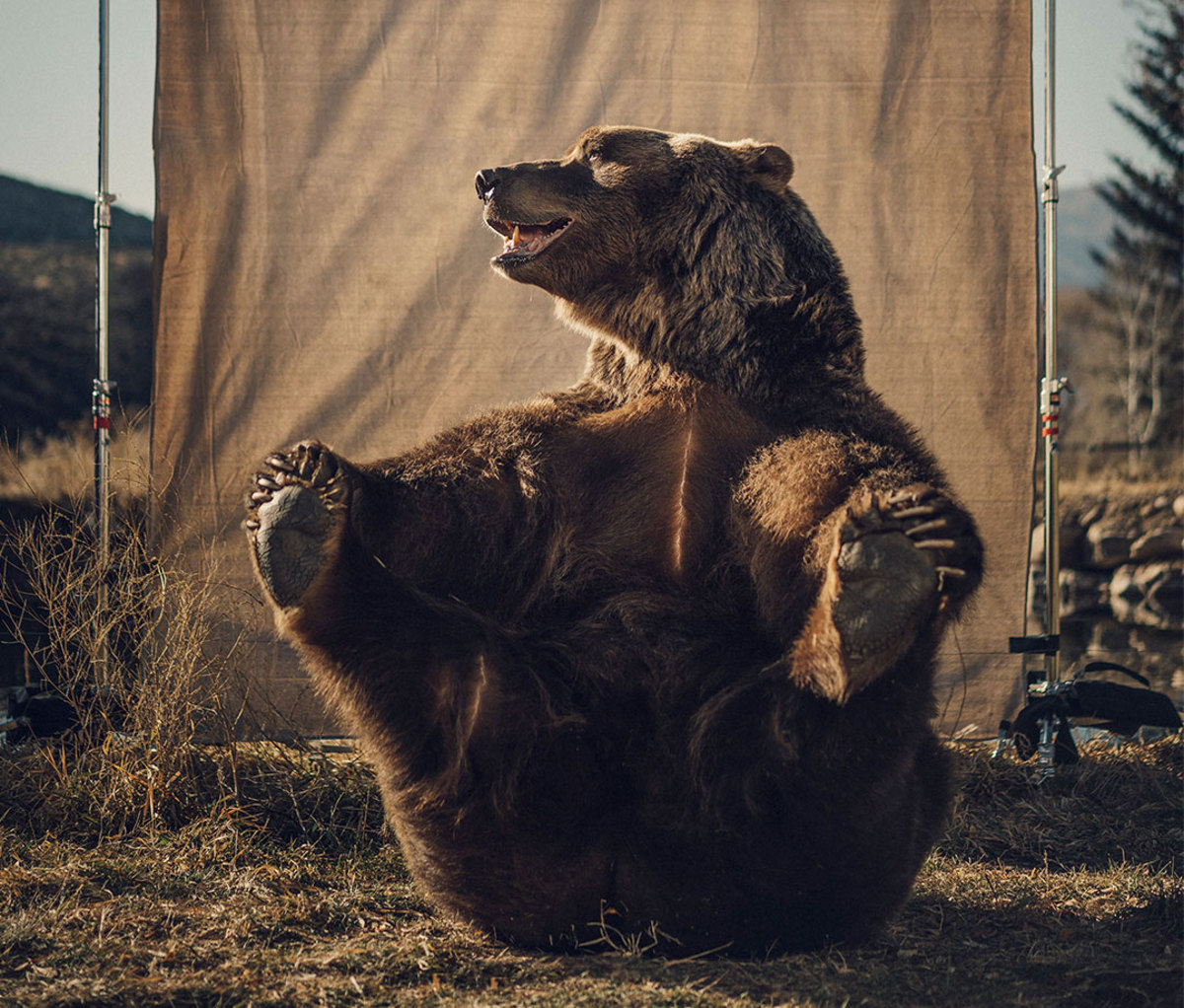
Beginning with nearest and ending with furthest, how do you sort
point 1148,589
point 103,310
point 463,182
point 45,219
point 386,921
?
point 386,921
point 103,310
point 463,182
point 1148,589
point 45,219

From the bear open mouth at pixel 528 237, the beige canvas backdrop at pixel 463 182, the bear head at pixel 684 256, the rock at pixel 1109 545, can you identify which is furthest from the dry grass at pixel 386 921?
the rock at pixel 1109 545

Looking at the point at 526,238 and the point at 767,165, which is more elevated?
the point at 767,165

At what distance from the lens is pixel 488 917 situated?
2377 millimetres

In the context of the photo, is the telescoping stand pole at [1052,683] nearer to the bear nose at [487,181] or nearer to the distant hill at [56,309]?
the bear nose at [487,181]

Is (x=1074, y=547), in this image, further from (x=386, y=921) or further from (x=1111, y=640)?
(x=386, y=921)

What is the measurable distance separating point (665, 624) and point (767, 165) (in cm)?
120

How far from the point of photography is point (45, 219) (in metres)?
38.8

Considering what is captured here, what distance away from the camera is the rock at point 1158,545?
16.0m

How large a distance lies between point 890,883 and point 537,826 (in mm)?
727

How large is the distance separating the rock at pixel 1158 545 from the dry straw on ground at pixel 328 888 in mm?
12639

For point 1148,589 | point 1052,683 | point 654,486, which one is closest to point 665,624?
point 654,486

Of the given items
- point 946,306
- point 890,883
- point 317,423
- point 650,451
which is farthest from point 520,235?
point 946,306

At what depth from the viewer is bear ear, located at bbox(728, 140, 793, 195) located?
2867 millimetres

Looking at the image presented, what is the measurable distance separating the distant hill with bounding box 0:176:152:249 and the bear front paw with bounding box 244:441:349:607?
36.8 meters
